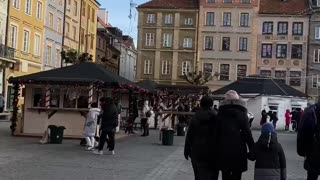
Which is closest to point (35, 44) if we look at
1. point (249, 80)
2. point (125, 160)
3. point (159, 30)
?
point (249, 80)

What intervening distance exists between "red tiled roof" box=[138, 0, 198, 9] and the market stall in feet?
159

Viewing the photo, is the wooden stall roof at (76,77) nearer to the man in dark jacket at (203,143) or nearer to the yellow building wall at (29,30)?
the man in dark jacket at (203,143)

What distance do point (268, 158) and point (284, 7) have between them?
65174 mm

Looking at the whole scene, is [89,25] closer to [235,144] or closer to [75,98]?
[75,98]

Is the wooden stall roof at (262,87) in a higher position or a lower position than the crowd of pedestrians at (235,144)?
higher

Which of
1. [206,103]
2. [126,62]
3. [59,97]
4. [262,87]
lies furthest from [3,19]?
[126,62]

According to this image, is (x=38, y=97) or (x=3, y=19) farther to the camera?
(x=3, y=19)

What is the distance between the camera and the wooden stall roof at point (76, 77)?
2253 centimetres

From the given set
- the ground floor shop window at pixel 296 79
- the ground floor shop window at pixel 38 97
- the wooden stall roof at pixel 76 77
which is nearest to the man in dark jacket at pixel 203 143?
the wooden stall roof at pixel 76 77

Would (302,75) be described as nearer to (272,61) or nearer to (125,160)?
(272,61)

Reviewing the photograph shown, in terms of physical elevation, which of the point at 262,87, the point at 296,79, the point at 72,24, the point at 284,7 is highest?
the point at 284,7

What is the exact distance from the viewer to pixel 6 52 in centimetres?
4362

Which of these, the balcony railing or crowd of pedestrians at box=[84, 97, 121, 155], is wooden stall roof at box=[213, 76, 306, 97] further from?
crowd of pedestrians at box=[84, 97, 121, 155]

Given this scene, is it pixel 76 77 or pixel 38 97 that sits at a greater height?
pixel 76 77
